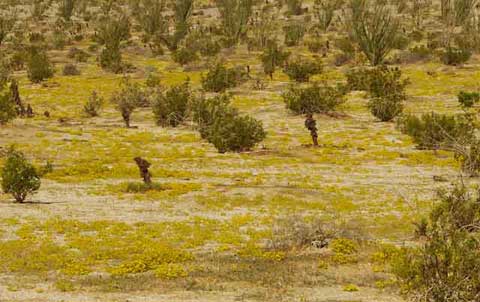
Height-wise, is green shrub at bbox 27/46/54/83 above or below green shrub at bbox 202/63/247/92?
above

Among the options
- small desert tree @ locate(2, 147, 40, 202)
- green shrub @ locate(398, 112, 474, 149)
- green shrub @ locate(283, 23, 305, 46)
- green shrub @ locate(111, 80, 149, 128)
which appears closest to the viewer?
small desert tree @ locate(2, 147, 40, 202)

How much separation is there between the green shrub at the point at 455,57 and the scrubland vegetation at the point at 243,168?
0.23m

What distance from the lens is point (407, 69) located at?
204 ft

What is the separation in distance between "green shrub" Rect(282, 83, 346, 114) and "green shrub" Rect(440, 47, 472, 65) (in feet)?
69.7

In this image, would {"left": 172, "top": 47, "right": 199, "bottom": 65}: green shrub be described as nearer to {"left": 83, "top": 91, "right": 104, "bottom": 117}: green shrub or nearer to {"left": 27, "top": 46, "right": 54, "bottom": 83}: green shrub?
{"left": 27, "top": 46, "right": 54, "bottom": 83}: green shrub

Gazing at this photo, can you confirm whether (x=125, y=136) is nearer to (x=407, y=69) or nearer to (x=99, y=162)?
(x=99, y=162)

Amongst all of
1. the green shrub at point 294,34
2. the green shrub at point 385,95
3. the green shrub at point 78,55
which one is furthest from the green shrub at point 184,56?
the green shrub at point 385,95

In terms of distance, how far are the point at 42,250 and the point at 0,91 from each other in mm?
22534

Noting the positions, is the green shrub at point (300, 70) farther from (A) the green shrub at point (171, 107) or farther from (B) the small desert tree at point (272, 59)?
(A) the green shrub at point (171, 107)

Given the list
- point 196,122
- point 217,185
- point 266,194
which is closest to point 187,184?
point 217,185

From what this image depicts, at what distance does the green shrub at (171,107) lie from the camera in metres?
44.2

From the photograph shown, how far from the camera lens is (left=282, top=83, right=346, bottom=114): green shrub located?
44812 mm

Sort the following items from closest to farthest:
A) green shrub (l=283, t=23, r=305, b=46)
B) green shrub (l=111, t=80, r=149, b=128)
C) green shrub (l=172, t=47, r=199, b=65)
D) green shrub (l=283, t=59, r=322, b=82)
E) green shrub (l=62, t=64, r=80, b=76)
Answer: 1. green shrub (l=111, t=80, r=149, b=128)
2. green shrub (l=283, t=59, r=322, b=82)
3. green shrub (l=62, t=64, r=80, b=76)
4. green shrub (l=172, t=47, r=199, b=65)
5. green shrub (l=283, t=23, r=305, b=46)

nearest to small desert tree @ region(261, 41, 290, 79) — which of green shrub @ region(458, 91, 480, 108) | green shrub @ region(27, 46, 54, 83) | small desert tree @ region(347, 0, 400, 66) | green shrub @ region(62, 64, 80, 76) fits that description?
small desert tree @ region(347, 0, 400, 66)
